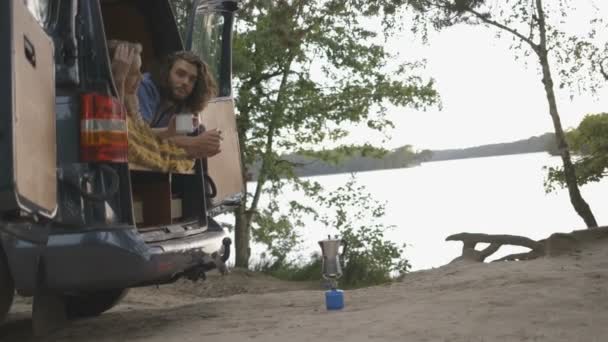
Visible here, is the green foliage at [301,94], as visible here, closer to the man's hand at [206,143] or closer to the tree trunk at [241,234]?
the tree trunk at [241,234]

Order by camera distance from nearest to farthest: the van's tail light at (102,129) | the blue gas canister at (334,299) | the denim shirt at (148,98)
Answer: the van's tail light at (102,129)
the denim shirt at (148,98)
the blue gas canister at (334,299)

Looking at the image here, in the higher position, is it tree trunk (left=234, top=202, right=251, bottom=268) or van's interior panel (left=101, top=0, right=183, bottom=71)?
van's interior panel (left=101, top=0, right=183, bottom=71)

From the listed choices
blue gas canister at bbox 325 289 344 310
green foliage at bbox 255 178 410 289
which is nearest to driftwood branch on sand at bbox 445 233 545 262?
green foliage at bbox 255 178 410 289

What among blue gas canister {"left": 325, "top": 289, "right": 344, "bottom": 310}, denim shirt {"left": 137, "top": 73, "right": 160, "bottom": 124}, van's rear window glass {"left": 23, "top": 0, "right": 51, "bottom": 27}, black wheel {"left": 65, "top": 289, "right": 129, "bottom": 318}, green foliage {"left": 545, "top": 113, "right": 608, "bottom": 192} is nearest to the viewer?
van's rear window glass {"left": 23, "top": 0, "right": 51, "bottom": 27}

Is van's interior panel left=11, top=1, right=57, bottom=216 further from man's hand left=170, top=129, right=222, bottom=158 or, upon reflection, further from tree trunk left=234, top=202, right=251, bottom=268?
tree trunk left=234, top=202, right=251, bottom=268

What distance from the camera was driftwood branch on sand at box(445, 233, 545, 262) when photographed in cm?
1026

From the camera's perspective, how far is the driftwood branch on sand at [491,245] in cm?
A: 1026

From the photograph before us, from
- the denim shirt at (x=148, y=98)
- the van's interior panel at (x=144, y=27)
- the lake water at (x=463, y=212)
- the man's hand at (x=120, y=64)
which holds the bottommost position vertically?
the lake water at (x=463, y=212)

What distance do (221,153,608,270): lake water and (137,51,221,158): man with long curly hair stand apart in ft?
18.9

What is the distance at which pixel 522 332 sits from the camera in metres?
4.50

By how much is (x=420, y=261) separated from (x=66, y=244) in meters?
12.2

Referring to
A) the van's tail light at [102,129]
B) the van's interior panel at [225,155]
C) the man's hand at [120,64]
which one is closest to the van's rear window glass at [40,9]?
the van's tail light at [102,129]

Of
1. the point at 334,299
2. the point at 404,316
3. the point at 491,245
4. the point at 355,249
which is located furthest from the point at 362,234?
the point at 404,316

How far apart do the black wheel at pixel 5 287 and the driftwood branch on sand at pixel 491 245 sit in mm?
6486
